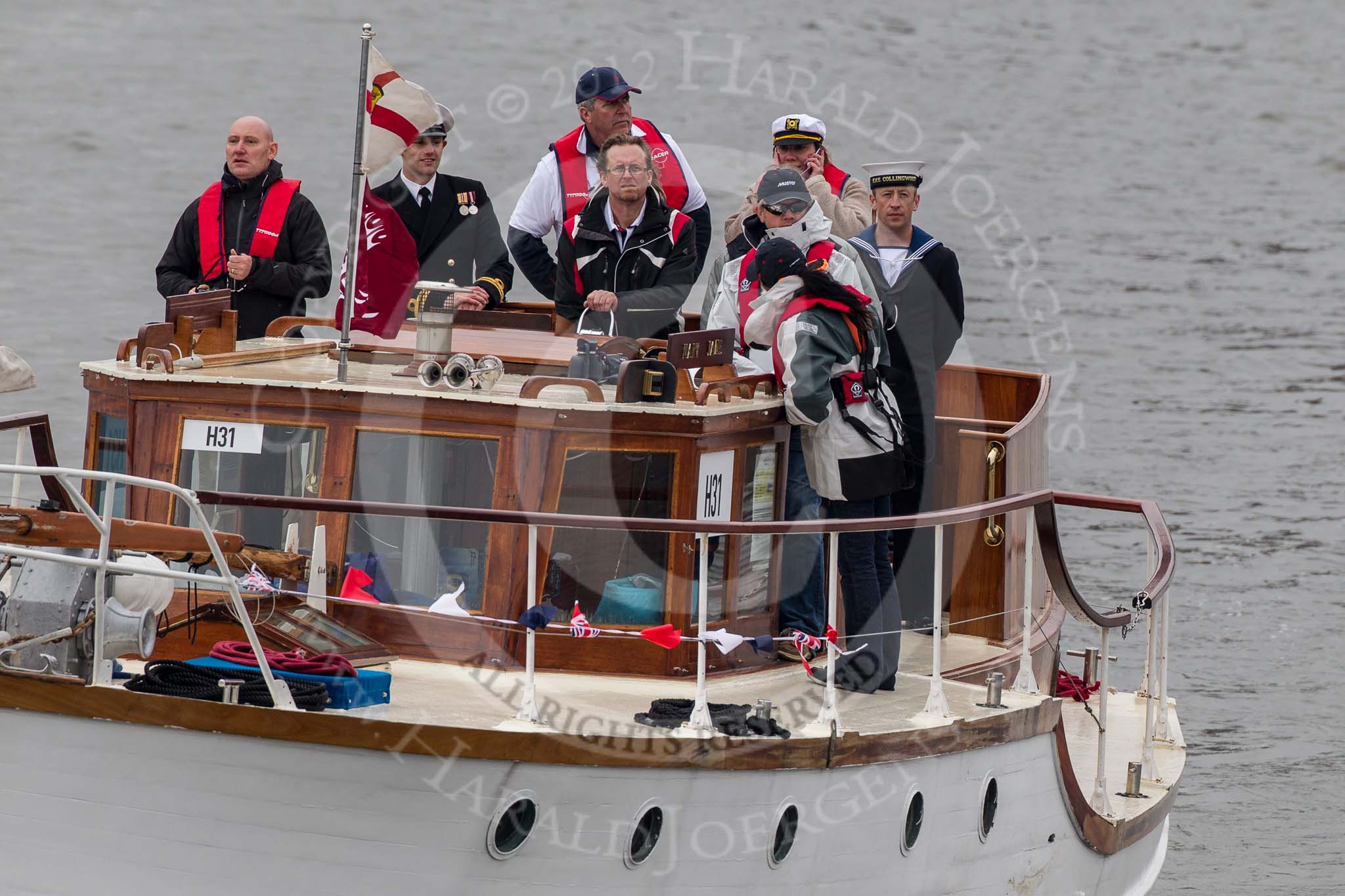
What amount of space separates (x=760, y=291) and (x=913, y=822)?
2581 millimetres

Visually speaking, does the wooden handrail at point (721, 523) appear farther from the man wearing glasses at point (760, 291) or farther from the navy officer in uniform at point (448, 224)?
the navy officer in uniform at point (448, 224)

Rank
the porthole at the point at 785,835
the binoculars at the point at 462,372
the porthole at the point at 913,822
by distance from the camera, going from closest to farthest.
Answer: the porthole at the point at 785,835 → the porthole at the point at 913,822 → the binoculars at the point at 462,372

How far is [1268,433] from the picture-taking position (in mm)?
26594

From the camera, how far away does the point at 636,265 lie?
409 inches

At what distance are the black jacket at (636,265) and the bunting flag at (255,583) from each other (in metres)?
2.71

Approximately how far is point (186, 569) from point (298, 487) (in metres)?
0.64

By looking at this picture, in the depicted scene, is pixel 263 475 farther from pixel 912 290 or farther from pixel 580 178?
pixel 912 290

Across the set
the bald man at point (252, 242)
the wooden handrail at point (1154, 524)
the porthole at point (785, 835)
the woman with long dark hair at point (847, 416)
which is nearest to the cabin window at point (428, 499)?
the woman with long dark hair at point (847, 416)

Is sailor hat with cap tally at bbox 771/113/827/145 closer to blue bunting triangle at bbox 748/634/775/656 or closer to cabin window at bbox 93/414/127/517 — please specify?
blue bunting triangle at bbox 748/634/775/656

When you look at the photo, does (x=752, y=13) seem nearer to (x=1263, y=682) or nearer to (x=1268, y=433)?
(x=1268, y=433)

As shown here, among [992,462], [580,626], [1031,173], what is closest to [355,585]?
[580,626]

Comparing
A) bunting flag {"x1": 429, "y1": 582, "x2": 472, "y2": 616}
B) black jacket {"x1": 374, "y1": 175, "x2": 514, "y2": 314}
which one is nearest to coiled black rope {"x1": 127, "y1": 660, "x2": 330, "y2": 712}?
bunting flag {"x1": 429, "y1": 582, "x2": 472, "y2": 616}

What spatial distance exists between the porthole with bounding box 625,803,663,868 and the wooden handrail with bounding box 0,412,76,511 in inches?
144

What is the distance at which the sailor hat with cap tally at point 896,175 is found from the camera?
33.3ft
